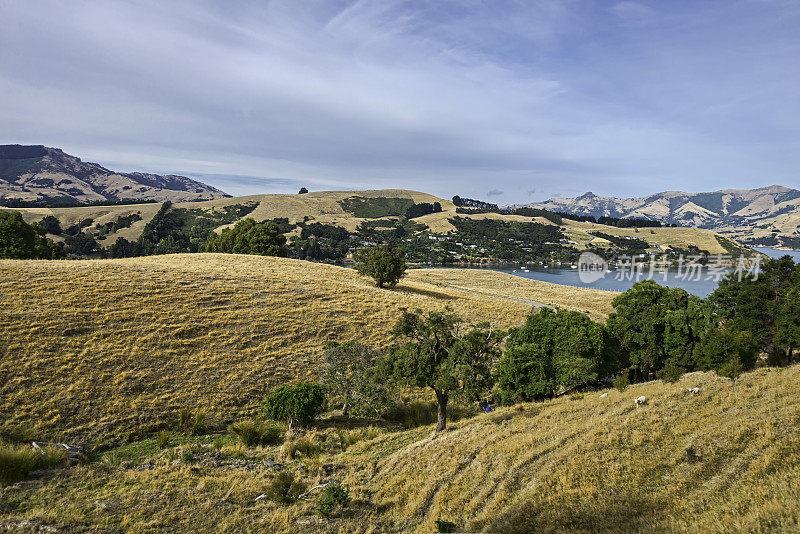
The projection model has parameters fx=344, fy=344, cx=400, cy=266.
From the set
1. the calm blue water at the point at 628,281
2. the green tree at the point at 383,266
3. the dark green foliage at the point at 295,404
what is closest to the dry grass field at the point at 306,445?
the dark green foliage at the point at 295,404

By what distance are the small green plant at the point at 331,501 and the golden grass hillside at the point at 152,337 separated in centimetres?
1283

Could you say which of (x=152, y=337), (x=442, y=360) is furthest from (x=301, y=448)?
(x=152, y=337)

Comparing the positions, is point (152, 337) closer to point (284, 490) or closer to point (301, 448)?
point (301, 448)

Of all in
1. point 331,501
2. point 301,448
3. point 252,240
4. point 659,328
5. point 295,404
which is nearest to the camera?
point 331,501

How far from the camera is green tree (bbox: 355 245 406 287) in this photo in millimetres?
65562

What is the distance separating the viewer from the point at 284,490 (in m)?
14.9

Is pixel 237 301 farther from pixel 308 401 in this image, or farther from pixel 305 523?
pixel 305 523

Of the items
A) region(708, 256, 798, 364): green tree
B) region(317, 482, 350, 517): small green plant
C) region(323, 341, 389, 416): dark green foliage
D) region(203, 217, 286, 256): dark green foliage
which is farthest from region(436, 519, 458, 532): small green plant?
region(203, 217, 286, 256): dark green foliage

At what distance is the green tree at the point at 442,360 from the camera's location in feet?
67.9

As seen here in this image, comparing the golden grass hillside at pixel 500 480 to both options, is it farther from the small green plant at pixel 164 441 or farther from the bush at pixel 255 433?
the bush at pixel 255 433

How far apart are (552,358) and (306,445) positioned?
23391 mm

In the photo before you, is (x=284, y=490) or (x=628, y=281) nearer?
(x=284, y=490)

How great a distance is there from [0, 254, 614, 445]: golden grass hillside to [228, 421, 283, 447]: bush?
8.38ft

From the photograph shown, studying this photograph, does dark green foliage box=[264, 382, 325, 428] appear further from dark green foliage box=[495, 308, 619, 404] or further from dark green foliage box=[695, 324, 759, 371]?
dark green foliage box=[695, 324, 759, 371]
